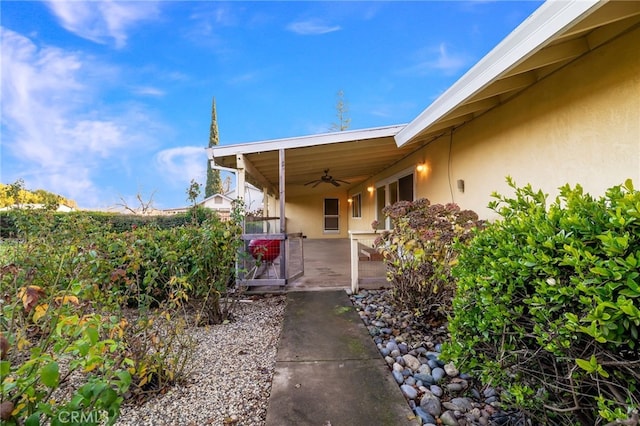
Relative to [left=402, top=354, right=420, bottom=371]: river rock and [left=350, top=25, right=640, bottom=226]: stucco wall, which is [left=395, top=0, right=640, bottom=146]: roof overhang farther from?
[left=402, top=354, right=420, bottom=371]: river rock

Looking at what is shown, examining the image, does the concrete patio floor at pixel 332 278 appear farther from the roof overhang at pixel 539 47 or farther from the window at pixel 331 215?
the window at pixel 331 215

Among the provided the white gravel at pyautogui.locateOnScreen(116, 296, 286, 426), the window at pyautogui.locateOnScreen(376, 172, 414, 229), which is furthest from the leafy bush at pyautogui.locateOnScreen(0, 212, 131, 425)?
the window at pyautogui.locateOnScreen(376, 172, 414, 229)

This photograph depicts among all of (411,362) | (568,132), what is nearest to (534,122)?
(568,132)

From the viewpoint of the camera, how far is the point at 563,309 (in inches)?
54.7

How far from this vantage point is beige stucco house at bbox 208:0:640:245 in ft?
7.84

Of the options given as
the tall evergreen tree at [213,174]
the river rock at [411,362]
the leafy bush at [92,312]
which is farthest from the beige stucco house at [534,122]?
the tall evergreen tree at [213,174]

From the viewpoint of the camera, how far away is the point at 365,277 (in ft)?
17.1

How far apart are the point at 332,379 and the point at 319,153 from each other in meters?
5.08

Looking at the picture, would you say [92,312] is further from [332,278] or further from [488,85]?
[488,85]

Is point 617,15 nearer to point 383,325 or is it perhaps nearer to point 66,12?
point 383,325

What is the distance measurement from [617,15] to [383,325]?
3529 mm

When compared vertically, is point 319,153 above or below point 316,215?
above

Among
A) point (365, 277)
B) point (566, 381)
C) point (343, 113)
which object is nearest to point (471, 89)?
point (566, 381)

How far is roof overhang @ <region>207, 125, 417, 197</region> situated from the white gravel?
312cm
